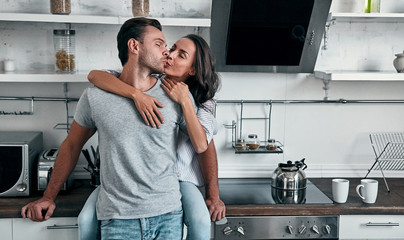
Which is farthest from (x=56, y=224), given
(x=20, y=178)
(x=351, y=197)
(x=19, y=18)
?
(x=351, y=197)

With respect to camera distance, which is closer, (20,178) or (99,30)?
(20,178)

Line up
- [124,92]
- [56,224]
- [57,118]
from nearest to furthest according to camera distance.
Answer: [124,92] < [56,224] < [57,118]

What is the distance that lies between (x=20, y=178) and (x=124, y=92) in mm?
805

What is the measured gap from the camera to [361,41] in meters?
2.83

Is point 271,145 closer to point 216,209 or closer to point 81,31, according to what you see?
point 216,209

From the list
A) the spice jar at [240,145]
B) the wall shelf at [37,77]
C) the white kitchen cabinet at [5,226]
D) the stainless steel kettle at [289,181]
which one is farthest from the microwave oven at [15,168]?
the stainless steel kettle at [289,181]

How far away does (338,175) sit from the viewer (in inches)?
114

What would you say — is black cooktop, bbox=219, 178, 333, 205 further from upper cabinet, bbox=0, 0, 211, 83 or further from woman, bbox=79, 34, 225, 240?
upper cabinet, bbox=0, 0, 211, 83

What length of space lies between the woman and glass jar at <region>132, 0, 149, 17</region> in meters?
0.37

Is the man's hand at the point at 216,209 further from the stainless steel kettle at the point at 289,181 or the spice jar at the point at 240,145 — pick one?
the spice jar at the point at 240,145

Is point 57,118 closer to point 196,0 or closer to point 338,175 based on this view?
point 196,0

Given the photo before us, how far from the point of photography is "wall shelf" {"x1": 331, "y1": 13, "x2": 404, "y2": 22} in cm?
251

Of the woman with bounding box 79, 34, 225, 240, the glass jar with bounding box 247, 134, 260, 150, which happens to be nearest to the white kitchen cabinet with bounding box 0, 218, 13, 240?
the woman with bounding box 79, 34, 225, 240

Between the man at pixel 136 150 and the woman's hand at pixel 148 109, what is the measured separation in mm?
29
